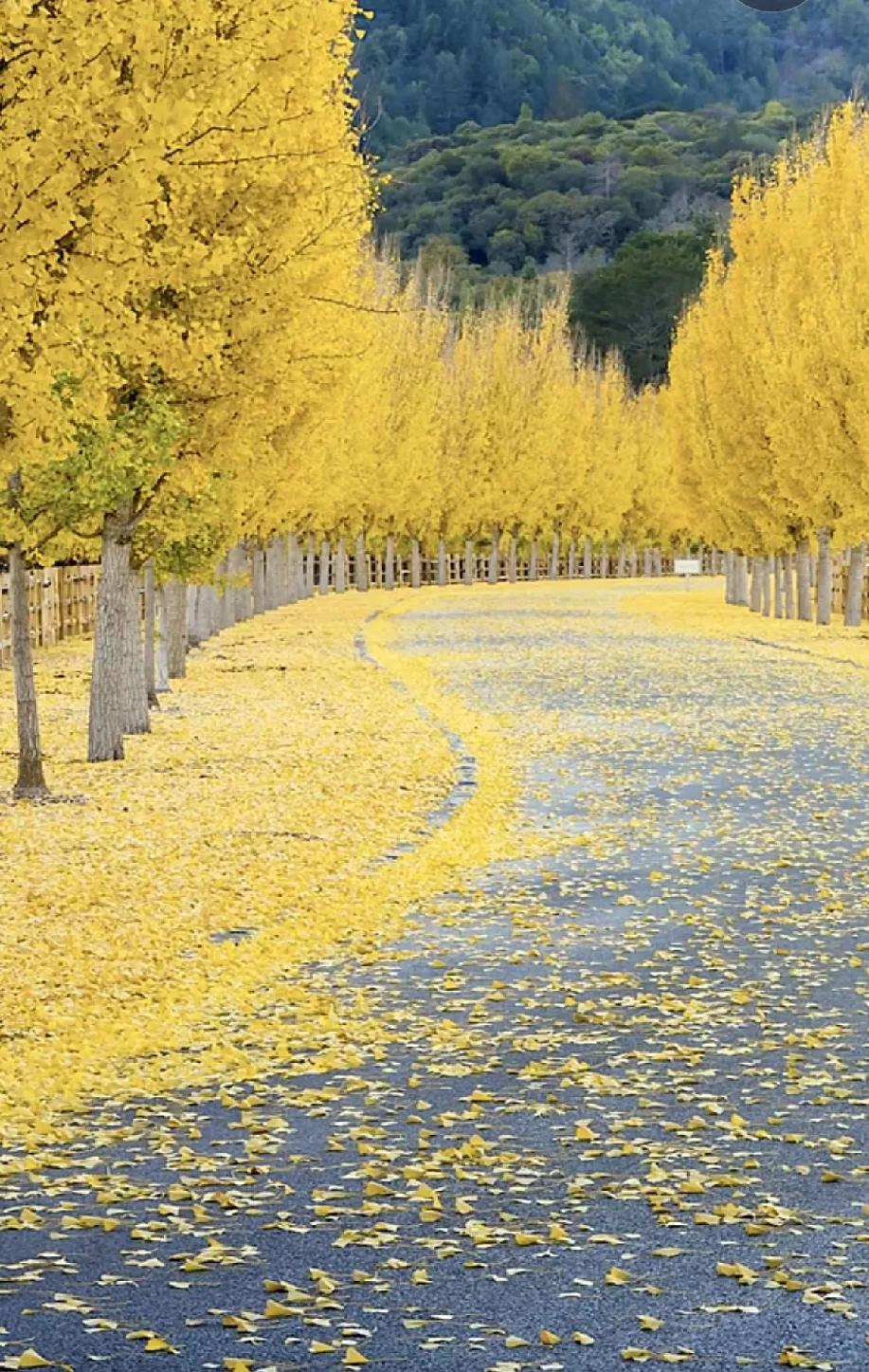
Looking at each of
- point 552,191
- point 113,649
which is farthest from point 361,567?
point 552,191

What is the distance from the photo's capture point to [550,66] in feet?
625

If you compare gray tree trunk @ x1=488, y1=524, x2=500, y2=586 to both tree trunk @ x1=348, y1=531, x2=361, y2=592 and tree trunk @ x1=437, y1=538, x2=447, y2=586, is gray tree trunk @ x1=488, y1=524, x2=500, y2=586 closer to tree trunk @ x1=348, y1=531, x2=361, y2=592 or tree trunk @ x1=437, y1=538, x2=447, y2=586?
tree trunk @ x1=437, y1=538, x2=447, y2=586

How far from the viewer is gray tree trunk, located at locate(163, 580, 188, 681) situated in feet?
114

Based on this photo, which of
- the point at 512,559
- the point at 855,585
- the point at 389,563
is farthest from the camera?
the point at 512,559

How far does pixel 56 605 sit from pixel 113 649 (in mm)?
23406

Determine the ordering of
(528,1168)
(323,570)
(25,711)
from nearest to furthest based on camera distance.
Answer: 1. (528,1168)
2. (25,711)
3. (323,570)

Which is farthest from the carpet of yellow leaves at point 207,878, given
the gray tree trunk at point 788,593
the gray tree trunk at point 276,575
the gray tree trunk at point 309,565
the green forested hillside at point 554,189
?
the green forested hillside at point 554,189

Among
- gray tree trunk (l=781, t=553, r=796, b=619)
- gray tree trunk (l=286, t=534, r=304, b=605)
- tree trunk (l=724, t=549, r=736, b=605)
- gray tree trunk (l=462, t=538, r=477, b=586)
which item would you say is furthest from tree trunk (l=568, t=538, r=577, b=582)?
gray tree trunk (l=781, t=553, r=796, b=619)

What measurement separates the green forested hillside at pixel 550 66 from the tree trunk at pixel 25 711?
509 feet

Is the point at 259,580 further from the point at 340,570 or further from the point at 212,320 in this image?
the point at 212,320

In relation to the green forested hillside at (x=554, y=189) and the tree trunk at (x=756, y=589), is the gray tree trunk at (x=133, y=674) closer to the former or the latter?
the tree trunk at (x=756, y=589)

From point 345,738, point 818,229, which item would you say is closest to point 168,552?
point 345,738

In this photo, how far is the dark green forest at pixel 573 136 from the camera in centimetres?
14362

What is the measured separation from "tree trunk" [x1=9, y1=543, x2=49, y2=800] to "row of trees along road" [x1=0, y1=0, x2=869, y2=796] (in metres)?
0.03
